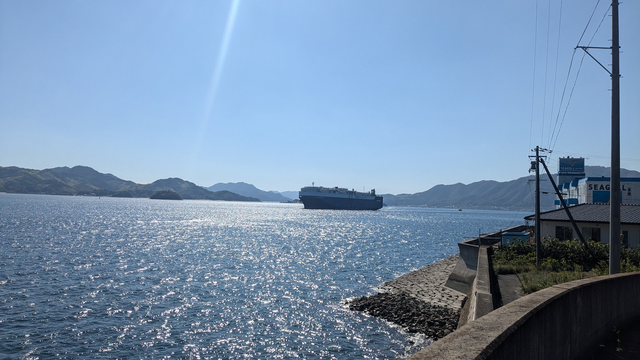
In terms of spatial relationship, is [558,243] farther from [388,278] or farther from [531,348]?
[531,348]

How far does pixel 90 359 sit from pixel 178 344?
10.2 feet

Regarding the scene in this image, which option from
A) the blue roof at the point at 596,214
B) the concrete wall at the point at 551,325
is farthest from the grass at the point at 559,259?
the concrete wall at the point at 551,325

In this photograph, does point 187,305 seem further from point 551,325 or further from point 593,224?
point 593,224

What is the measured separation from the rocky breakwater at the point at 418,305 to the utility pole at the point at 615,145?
26.1 ft

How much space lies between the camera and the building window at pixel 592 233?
28.8m

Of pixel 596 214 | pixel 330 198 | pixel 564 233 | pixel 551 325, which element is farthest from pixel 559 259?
pixel 330 198

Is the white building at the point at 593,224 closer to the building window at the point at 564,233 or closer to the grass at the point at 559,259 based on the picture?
the building window at the point at 564,233

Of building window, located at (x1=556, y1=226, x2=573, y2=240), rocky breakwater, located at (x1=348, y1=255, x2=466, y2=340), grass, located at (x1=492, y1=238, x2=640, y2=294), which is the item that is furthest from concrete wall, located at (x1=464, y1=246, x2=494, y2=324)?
building window, located at (x1=556, y1=226, x2=573, y2=240)

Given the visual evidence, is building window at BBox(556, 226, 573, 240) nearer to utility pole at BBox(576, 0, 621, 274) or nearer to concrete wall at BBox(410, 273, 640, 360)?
utility pole at BBox(576, 0, 621, 274)

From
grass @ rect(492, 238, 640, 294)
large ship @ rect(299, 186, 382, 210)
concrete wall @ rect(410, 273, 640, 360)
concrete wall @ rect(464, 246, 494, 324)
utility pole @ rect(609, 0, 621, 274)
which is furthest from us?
large ship @ rect(299, 186, 382, 210)

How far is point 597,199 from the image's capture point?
48500 mm

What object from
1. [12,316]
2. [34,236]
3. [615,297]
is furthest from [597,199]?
[34,236]

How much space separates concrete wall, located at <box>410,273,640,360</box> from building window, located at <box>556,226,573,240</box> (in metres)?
23.8

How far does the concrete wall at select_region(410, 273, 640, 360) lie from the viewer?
436 centimetres
